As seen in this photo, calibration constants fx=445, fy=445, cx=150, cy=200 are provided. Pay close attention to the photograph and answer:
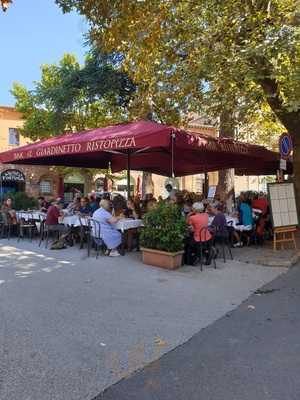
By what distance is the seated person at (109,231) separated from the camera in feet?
31.9

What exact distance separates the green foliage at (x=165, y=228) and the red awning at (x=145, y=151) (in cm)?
121

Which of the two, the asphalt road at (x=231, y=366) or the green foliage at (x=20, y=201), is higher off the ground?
the green foliage at (x=20, y=201)

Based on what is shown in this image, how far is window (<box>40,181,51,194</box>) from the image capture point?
34.5 m

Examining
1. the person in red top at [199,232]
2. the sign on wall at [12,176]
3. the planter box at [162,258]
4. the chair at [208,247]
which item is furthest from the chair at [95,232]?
the sign on wall at [12,176]

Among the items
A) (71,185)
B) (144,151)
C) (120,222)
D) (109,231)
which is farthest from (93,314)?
(71,185)

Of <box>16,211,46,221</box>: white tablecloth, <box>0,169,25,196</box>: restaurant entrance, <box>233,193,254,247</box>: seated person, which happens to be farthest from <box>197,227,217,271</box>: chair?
<box>0,169,25,196</box>: restaurant entrance

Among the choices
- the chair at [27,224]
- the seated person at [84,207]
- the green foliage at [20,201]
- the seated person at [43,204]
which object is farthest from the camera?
the green foliage at [20,201]

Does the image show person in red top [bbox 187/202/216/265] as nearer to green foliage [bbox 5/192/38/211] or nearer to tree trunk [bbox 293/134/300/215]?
tree trunk [bbox 293/134/300/215]

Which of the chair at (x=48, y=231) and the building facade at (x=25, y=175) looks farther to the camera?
the building facade at (x=25, y=175)

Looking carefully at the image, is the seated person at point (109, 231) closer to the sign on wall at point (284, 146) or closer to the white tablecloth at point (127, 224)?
the white tablecloth at point (127, 224)

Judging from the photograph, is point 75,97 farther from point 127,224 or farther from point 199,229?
point 199,229

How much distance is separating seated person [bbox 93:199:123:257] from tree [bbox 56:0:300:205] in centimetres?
369

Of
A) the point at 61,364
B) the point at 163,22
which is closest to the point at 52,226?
the point at 163,22

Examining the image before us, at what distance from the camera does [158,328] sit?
17.1 ft
